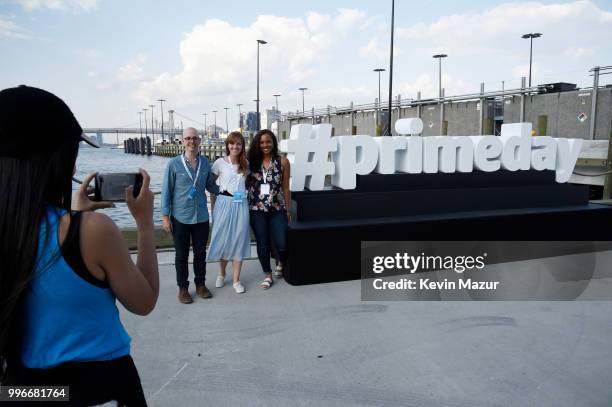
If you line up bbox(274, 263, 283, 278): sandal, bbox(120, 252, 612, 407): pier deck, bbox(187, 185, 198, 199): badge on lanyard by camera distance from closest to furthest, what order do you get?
bbox(120, 252, 612, 407): pier deck
bbox(187, 185, 198, 199): badge on lanyard
bbox(274, 263, 283, 278): sandal

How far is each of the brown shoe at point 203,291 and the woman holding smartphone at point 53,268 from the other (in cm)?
311

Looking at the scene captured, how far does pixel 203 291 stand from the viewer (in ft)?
14.1

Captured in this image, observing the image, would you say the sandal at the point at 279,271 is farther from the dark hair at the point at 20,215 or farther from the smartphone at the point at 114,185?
the dark hair at the point at 20,215

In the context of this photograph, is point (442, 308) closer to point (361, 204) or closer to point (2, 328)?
point (361, 204)

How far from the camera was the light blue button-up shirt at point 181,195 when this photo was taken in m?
4.11

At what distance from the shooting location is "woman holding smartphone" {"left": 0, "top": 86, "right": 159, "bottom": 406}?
102 cm

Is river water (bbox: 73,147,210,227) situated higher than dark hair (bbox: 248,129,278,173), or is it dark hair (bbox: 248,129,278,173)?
dark hair (bbox: 248,129,278,173)

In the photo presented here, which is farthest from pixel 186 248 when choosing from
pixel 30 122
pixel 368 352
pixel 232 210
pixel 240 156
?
pixel 30 122

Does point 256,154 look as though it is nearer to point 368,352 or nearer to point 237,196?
point 237,196

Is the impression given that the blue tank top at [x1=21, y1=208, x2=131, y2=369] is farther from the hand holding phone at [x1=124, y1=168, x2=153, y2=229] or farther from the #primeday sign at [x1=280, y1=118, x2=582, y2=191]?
the #primeday sign at [x1=280, y1=118, x2=582, y2=191]

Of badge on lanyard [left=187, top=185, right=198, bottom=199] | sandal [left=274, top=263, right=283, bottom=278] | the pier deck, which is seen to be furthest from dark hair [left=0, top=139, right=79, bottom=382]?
sandal [left=274, top=263, right=283, bottom=278]

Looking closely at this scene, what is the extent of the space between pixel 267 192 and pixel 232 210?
399mm

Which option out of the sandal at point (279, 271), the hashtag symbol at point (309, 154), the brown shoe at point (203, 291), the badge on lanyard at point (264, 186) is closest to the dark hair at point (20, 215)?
the brown shoe at point (203, 291)

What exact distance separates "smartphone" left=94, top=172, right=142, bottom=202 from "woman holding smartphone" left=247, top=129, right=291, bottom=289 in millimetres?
3248
